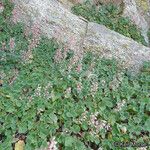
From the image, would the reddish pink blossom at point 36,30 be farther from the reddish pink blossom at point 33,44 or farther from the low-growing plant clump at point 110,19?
the low-growing plant clump at point 110,19

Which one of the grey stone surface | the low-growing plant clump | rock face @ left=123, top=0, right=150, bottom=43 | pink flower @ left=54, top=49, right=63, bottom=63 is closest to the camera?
pink flower @ left=54, top=49, right=63, bottom=63

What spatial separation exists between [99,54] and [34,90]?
7.12 feet

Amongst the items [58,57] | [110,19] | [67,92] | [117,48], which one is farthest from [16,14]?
[110,19]

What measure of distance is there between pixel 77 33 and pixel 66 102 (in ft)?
8.18

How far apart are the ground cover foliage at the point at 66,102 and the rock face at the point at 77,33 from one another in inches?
20.6

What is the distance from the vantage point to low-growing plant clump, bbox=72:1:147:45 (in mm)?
9964

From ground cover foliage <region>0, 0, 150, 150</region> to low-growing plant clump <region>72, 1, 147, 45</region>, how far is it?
3.17 meters

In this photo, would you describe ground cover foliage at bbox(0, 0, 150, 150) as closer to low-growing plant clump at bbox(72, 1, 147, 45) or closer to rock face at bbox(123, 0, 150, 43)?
low-growing plant clump at bbox(72, 1, 147, 45)

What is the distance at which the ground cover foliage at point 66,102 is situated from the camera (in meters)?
5.12

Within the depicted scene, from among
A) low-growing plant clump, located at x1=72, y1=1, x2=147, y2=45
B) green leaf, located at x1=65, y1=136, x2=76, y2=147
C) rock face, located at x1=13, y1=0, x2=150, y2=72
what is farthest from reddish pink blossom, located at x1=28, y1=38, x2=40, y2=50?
low-growing plant clump, located at x1=72, y1=1, x2=147, y2=45

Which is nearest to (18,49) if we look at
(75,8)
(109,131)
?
(109,131)

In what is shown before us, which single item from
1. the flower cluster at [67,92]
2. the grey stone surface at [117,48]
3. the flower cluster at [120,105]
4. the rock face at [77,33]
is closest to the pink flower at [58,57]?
the rock face at [77,33]

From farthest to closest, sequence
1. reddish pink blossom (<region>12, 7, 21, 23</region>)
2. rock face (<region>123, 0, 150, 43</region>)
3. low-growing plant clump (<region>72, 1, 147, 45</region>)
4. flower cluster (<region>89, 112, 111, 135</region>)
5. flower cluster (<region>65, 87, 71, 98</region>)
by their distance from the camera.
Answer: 1. rock face (<region>123, 0, 150, 43</region>)
2. low-growing plant clump (<region>72, 1, 147, 45</region>)
3. reddish pink blossom (<region>12, 7, 21, 23</region>)
4. flower cluster (<region>65, 87, 71, 98</region>)
5. flower cluster (<region>89, 112, 111, 135</region>)

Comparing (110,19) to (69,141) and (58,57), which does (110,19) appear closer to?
(58,57)
